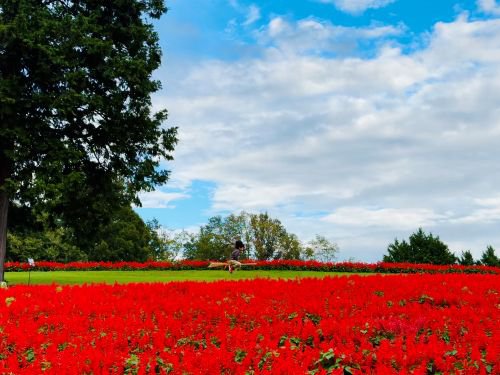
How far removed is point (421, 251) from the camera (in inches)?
1292

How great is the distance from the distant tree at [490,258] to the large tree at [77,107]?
2196 centimetres

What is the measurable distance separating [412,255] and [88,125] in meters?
21.3

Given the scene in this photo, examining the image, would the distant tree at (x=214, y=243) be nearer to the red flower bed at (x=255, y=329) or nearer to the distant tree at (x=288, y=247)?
the distant tree at (x=288, y=247)

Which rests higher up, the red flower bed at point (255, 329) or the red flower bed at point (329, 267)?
the red flower bed at point (329, 267)

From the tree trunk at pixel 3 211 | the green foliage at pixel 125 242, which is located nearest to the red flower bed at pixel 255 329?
the tree trunk at pixel 3 211

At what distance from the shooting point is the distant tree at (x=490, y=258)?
1285 inches

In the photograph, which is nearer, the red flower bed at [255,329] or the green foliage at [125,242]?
the red flower bed at [255,329]

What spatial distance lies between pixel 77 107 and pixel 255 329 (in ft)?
53.6

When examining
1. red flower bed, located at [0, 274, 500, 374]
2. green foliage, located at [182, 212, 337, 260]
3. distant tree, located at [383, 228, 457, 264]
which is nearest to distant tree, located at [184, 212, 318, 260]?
green foliage, located at [182, 212, 337, 260]

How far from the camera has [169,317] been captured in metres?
7.77

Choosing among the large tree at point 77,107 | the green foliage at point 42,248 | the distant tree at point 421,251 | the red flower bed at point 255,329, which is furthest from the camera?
the green foliage at point 42,248

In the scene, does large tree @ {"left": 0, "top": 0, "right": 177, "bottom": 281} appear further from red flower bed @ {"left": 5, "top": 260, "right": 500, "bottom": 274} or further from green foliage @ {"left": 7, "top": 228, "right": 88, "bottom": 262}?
green foliage @ {"left": 7, "top": 228, "right": 88, "bottom": 262}

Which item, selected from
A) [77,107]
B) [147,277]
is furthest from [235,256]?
[77,107]

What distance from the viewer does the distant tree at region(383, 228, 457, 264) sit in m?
32.6
